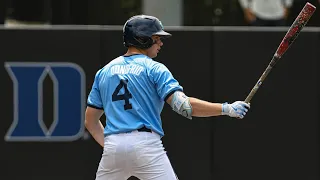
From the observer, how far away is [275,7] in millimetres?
10211

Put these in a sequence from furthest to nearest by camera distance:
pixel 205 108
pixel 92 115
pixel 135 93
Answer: pixel 92 115, pixel 135 93, pixel 205 108

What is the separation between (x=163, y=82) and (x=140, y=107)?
0.25 metres

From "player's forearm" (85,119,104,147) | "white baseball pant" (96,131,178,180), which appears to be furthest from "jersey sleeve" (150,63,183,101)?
"player's forearm" (85,119,104,147)

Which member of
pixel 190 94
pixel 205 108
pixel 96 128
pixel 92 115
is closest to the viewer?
pixel 205 108

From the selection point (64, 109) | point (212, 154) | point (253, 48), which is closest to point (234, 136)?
point (212, 154)

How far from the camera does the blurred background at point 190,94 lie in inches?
344

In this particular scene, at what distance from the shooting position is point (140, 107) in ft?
17.6

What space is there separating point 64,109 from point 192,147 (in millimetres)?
1515

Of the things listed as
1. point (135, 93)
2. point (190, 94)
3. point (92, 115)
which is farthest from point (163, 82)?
point (190, 94)

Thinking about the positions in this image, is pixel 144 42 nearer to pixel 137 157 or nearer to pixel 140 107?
pixel 140 107

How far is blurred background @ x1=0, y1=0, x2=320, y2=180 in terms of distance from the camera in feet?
28.7

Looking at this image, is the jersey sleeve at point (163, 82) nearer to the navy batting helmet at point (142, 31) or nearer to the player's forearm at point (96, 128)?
the navy batting helmet at point (142, 31)

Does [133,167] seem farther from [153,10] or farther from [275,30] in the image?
[153,10]

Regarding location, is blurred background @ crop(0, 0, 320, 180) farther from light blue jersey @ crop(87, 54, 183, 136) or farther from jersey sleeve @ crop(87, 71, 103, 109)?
light blue jersey @ crop(87, 54, 183, 136)
